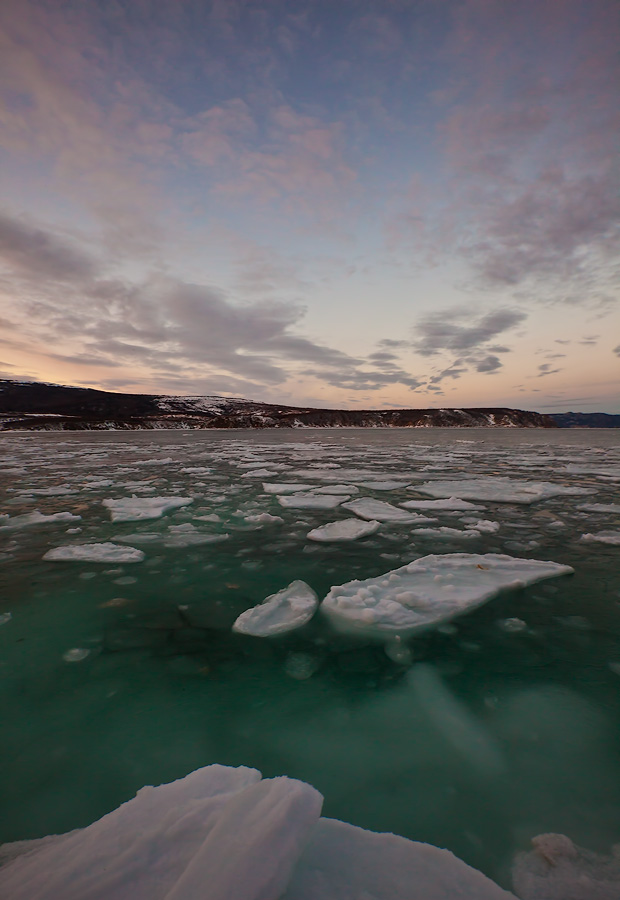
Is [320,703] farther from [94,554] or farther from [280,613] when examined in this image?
[94,554]

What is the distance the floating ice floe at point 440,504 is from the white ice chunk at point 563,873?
16.2 ft

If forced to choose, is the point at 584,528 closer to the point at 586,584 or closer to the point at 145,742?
the point at 586,584

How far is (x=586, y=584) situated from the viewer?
3.02 meters

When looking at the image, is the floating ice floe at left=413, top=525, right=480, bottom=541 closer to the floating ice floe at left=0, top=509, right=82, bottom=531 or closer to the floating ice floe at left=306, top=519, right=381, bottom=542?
the floating ice floe at left=306, top=519, right=381, bottom=542

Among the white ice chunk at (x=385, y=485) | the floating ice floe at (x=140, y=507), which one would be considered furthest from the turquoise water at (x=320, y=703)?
the white ice chunk at (x=385, y=485)

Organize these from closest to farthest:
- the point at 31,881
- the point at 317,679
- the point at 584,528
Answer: the point at 31,881 < the point at 317,679 < the point at 584,528

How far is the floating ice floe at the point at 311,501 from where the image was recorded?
20.0ft

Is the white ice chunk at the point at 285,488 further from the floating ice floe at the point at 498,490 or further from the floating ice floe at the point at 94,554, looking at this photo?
the floating ice floe at the point at 94,554

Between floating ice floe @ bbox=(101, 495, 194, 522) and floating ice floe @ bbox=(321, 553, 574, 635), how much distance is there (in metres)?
3.58

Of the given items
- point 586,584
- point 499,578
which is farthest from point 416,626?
point 586,584

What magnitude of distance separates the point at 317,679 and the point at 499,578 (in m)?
1.91

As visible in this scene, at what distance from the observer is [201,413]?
11650 centimetres

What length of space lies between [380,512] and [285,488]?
2.56m

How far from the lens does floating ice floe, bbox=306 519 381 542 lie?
4406 mm
